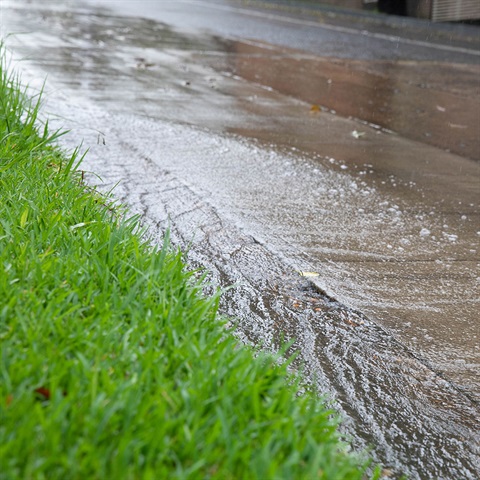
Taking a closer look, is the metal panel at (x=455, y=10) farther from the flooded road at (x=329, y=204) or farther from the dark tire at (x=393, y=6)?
the flooded road at (x=329, y=204)

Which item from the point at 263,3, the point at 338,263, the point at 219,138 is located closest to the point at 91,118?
the point at 219,138

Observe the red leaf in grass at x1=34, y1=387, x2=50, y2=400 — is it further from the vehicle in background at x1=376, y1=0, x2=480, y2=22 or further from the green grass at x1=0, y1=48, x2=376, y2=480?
the vehicle in background at x1=376, y1=0, x2=480, y2=22

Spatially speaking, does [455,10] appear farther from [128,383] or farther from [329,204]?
[128,383]

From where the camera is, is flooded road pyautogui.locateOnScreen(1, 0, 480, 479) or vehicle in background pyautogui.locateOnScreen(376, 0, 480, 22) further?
vehicle in background pyautogui.locateOnScreen(376, 0, 480, 22)

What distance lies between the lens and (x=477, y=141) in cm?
675

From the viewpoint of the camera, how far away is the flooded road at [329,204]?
2.69 metres

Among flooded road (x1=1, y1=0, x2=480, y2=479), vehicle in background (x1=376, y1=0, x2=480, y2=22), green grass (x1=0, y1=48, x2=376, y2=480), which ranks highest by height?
vehicle in background (x1=376, y1=0, x2=480, y2=22)

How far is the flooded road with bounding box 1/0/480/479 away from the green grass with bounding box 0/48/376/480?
462 millimetres

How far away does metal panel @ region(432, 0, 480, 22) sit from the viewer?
2075cm

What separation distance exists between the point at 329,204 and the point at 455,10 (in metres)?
18.1

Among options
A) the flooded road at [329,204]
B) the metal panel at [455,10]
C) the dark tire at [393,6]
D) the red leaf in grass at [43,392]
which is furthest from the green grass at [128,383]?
the dark tire at [393,6]

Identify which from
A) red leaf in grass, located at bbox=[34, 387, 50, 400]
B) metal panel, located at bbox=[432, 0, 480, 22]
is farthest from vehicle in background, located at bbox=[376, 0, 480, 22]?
red leaf in grass, located at bbox=[34, 387, 50, 400]

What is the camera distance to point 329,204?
461 centimetres

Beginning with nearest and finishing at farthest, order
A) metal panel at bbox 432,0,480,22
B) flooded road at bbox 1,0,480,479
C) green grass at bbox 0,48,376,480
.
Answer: green grass at bbox 0,48,376,480, flooded road at bbox 1,0,480,479, metal panel at bbox 432,0,480,22
